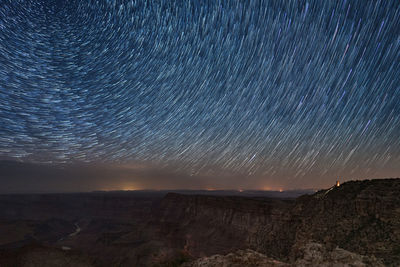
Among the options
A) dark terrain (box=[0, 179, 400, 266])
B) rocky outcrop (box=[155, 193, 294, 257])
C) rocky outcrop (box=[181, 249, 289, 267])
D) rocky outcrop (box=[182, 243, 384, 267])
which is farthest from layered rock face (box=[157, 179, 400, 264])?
rocky outcrop (box=[155, 193, 294, 257])

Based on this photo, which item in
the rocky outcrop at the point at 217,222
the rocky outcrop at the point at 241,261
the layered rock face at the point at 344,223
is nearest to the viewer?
the rocky outcrop at the point at 241,261

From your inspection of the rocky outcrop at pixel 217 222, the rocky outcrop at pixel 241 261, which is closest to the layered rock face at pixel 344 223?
the rocky outcrop at pixel 241 261

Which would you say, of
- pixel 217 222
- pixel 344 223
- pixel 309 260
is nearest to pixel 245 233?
pixel 217 222

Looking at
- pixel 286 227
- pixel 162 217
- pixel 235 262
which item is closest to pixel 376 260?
A: pixel 235 262

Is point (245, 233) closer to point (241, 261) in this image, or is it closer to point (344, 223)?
point (344, 223)

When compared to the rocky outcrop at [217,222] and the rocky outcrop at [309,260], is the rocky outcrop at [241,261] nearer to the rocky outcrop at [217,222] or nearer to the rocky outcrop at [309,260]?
the rocky outcrop at [309,260]

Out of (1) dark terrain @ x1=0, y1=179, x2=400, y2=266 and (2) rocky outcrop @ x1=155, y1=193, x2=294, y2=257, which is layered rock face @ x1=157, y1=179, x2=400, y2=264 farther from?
(2) rocky outcrop @ x1=155, y1=193, x2=294, y2=257

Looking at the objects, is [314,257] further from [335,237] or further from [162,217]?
[162,217]

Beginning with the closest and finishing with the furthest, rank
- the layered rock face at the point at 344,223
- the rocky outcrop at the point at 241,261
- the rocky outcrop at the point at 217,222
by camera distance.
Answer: the rocky outcrop at the point at 241,261 → the layered rock face at the point at 344,223 → the rocky outcrop at the point at 217,222
